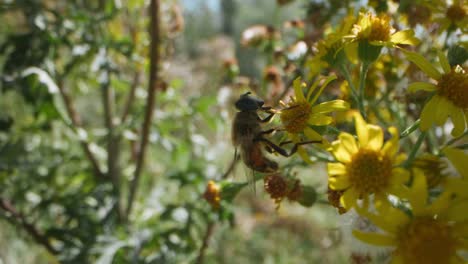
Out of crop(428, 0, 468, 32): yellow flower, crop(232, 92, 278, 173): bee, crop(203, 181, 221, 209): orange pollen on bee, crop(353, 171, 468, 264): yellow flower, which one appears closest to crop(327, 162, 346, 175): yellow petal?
crop(353, 171, 468, 264): yellow flower

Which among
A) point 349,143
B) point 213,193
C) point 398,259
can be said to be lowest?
point 213,193

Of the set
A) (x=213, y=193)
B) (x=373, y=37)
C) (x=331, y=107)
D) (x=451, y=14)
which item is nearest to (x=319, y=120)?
(x=331, y=107)

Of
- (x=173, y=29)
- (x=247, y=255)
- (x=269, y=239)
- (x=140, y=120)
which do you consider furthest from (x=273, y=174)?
(x=269, y=239)

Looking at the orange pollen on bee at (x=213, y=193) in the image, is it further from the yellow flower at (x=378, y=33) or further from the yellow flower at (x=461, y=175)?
the yellow flower at (x=461, y=175)

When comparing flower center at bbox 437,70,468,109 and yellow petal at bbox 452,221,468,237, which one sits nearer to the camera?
yellow petal at bbox 452,221,468,237

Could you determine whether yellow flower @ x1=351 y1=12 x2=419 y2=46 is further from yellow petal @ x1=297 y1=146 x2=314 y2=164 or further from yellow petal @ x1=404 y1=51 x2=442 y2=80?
yellow petal @ x1=297 y1=146 x2=314 y2=164

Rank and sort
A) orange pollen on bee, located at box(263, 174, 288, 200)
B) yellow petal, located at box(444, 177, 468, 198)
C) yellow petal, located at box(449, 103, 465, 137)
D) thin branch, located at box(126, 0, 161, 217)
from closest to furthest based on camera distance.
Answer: yellow petal, located at box(444, 177, 468, 198) → yellow petal, located at box(449, 103, 465, 137) → orange pollen on bee, located at box(263, 174, 288, 200) → thin branch, located at box(126, 0, 161, 217)

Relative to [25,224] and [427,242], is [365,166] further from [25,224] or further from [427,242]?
[25,224]
